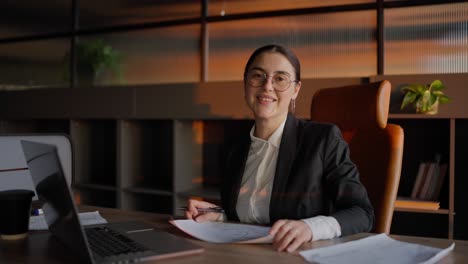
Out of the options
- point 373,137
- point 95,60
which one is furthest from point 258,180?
point 95,60

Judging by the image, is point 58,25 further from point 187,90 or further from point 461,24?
point 461,24

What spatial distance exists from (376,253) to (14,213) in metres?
0.94

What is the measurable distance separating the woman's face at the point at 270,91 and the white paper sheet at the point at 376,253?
0.68 meters

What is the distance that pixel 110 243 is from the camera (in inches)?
41.2

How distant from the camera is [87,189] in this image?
4.05 meters

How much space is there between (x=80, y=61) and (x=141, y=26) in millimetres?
739

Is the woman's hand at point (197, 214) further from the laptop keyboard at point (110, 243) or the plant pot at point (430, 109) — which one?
the plant pot at point (430, 109)

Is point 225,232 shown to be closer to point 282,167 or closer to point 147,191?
point 282,167

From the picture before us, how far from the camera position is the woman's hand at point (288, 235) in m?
1.04

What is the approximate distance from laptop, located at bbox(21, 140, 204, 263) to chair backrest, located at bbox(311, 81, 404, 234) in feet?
2.97

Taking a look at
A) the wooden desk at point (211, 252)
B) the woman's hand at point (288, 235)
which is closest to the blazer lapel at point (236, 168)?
the wooden desk at point (211, 252)

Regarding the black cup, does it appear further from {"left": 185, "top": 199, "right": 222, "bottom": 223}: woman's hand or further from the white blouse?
the white blouse

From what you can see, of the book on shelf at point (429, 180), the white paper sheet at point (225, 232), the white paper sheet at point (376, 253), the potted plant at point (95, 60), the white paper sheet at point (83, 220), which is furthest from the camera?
the potted plant at point (95, 60)

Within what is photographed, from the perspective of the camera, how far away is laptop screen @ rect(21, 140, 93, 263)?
827mm
